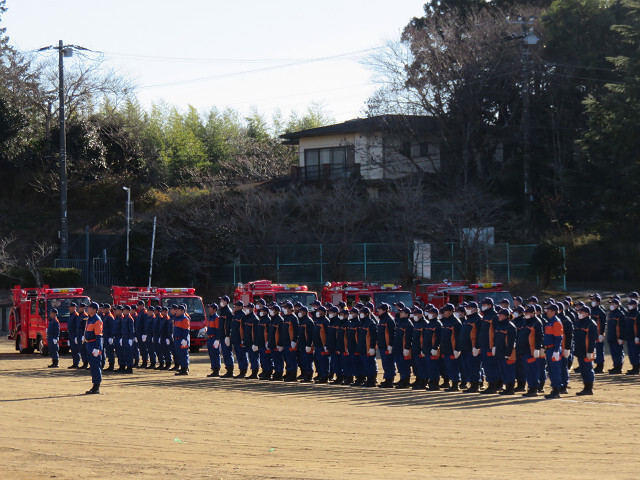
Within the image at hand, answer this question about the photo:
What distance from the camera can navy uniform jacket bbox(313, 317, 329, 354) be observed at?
864 inches

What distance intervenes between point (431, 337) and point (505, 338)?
1.86 metres

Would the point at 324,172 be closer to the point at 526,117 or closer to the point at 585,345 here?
the point at 526,117

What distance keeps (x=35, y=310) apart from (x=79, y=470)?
67.8ft

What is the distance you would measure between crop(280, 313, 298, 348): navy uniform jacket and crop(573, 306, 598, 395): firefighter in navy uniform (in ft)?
21.9

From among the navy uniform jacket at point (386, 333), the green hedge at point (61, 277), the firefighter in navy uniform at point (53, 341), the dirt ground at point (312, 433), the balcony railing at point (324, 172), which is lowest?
the dirt ground at point (312, 433)

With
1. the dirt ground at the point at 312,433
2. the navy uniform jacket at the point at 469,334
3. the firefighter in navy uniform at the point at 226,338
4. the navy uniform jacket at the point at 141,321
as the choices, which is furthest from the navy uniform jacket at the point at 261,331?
the navy uniform jacket at the point at 469,334

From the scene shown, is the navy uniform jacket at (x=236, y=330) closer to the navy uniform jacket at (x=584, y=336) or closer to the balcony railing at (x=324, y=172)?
the navy uniform jacket at (x=584, y=336)

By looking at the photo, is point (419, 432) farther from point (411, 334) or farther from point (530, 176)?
point (530, 176)

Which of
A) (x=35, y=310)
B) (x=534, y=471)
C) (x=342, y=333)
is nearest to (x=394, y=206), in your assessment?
(x=35, y=310)

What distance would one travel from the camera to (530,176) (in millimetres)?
48844

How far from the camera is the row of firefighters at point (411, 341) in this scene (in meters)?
18.4

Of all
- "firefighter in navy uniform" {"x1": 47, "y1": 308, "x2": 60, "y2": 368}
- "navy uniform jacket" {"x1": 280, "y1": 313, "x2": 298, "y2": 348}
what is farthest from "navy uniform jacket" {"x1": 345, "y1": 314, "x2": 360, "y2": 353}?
"firefighter in navy uniform" {"x1": 47, "y1": 308, "x2": 60, "y2": 368}

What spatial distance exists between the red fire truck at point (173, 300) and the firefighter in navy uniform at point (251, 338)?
720cm

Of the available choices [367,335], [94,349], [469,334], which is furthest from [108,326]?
[469,334]
